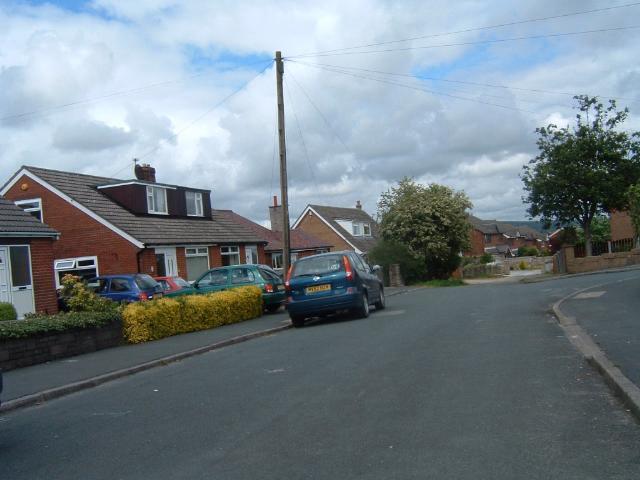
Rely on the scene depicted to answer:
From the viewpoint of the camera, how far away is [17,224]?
792 inches

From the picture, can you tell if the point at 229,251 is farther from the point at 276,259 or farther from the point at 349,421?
the point at 349,421

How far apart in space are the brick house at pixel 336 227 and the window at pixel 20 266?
37213 millimetres

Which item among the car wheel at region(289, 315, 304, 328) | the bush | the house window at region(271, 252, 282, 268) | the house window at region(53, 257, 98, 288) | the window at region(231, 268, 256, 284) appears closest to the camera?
the car wheel at region(289, 315, 304, 328)

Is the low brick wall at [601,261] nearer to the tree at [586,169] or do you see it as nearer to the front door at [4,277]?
the tree at [586,169]

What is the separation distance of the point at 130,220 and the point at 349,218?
3606 cm

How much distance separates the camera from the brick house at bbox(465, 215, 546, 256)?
314ft

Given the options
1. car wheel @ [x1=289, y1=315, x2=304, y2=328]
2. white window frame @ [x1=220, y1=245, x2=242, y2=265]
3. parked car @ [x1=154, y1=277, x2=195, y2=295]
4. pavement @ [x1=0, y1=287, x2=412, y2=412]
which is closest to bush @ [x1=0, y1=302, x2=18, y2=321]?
pavement @ [x1=0, y1=287, x2=412, y2=412]

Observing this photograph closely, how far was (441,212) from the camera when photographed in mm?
41969

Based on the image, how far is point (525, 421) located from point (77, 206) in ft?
85.1

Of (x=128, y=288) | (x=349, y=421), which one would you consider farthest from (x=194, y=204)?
(x=349, y=421)

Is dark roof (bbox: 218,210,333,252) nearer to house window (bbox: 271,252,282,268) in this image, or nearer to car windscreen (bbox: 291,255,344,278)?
house window (bbox: 271,252,282,268)

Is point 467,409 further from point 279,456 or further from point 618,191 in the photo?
point 618,191

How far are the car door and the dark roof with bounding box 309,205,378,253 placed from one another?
38.2m

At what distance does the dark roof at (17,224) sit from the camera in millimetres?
19500
